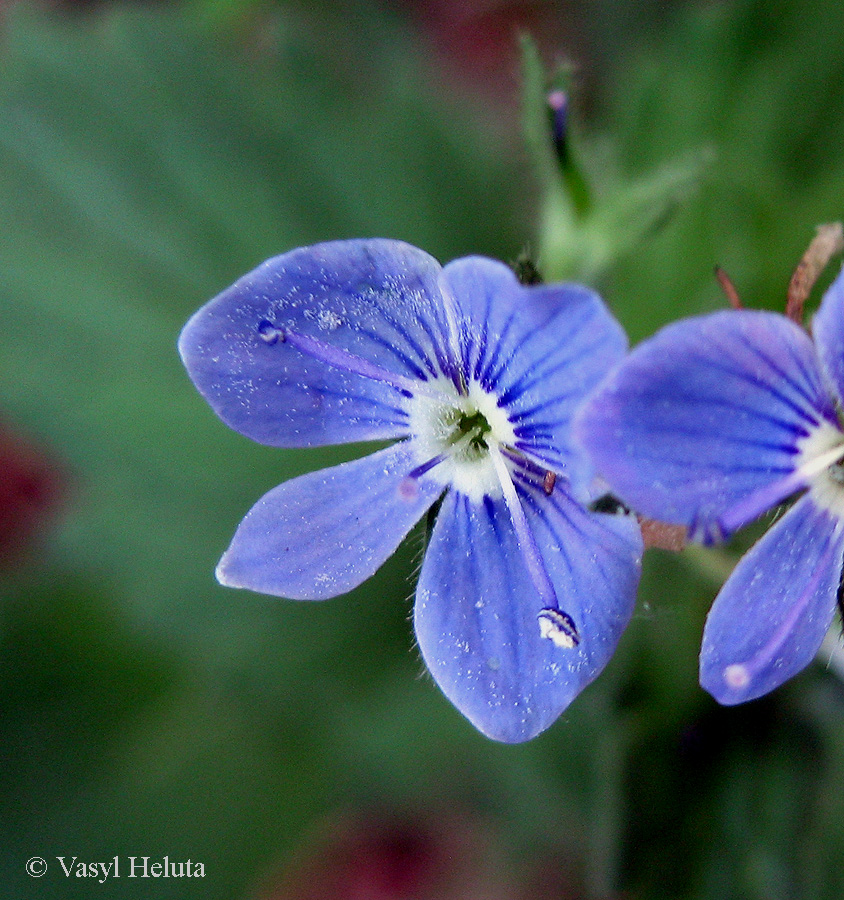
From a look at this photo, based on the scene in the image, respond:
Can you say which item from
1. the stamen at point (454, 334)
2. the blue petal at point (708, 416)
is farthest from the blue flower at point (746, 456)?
the stamen at point (454, 334)

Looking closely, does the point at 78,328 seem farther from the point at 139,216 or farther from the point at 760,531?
the point at 760,531

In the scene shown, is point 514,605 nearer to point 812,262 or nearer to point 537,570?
point 537,570

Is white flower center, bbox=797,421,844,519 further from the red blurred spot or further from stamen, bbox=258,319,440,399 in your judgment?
the red blurred spot

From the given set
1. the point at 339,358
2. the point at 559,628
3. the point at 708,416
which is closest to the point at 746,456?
the point at 708,416

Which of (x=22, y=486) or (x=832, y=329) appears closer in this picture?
(x=832, y=329)

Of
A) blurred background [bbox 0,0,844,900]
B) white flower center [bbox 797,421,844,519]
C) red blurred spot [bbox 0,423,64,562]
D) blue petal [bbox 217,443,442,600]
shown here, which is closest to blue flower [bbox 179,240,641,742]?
blue petal [bbox 217,443,442,600]

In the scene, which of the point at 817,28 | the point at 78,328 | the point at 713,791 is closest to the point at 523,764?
the point at 713,791

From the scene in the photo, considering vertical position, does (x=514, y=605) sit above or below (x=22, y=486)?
below
